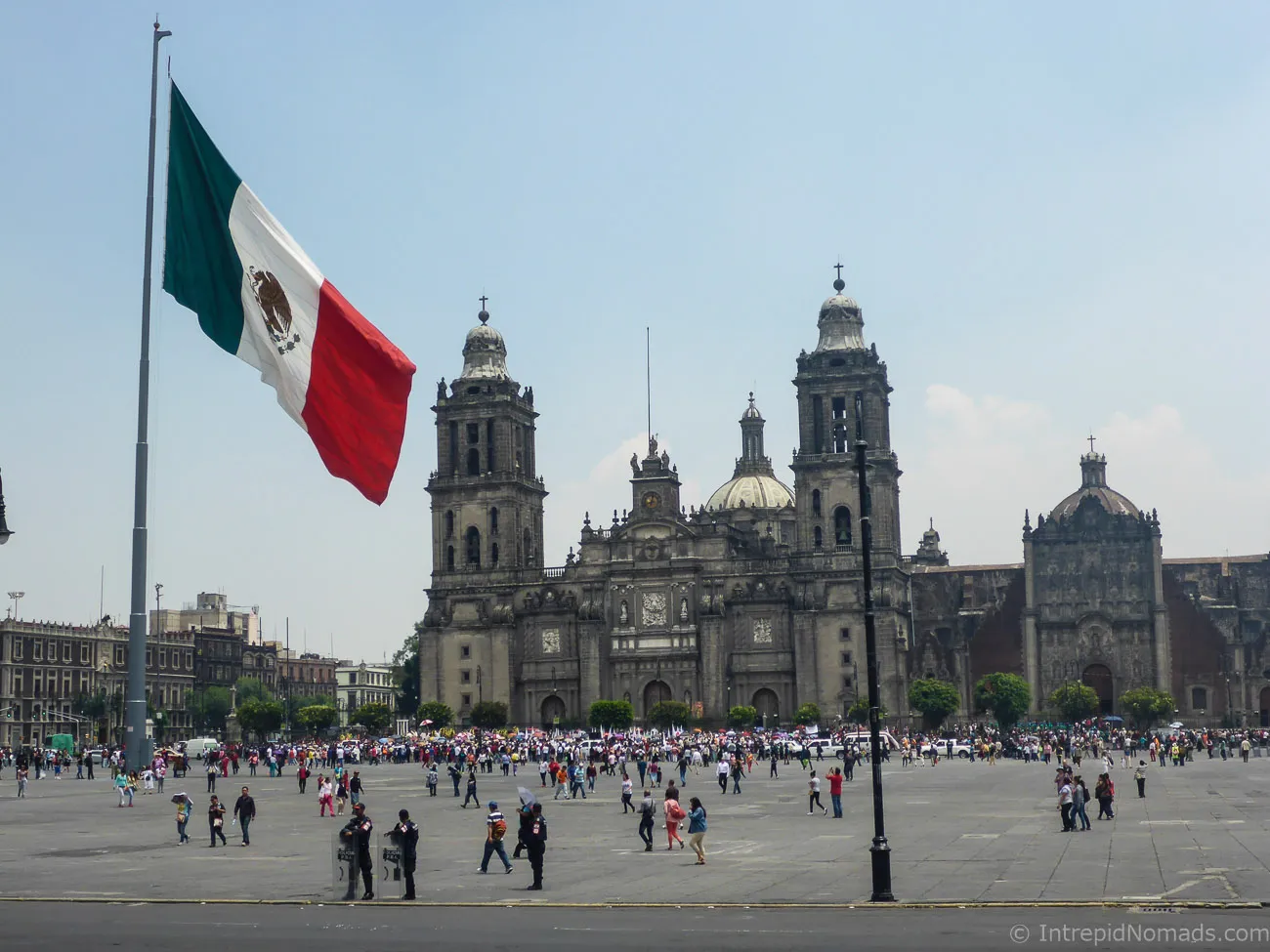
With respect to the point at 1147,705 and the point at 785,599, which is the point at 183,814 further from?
the point at 1147,705

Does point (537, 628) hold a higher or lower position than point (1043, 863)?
higher

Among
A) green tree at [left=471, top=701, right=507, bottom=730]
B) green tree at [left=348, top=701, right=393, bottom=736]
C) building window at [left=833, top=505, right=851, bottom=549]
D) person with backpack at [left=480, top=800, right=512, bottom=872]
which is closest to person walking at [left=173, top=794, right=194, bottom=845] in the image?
person with backpack at [left=480, top=800, right=512, bottom=872]

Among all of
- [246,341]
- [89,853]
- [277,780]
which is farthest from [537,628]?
[246,341]

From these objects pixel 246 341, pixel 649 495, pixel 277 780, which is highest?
pixel 649 495

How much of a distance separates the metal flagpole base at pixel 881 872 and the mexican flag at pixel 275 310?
10.9 meters

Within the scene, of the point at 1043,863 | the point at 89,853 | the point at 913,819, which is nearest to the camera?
the point at 1043,863

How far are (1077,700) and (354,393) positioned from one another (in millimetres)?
100838

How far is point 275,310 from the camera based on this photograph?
603 inches

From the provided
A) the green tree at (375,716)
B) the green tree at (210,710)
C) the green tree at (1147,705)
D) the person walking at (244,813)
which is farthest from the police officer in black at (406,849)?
the green tree at (210,710)

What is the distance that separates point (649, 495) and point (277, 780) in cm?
5117

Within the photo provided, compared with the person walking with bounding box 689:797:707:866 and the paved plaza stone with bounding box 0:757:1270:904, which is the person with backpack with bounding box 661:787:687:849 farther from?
the person walking with bounding box 689:797:707:866

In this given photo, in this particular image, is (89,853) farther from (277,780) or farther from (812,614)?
(812,614)

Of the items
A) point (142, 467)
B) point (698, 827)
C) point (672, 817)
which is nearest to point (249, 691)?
point (672, 817)

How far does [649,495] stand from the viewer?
114 metres
